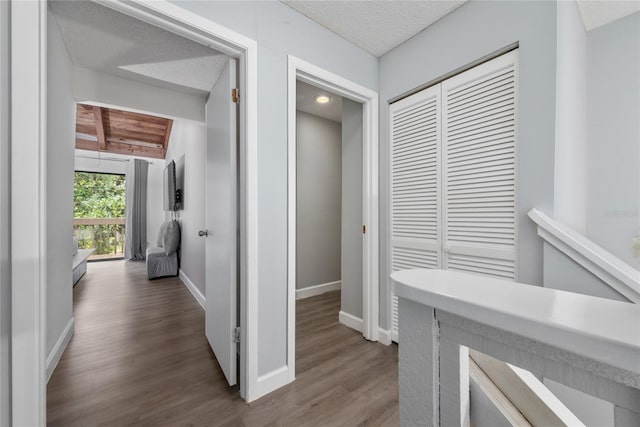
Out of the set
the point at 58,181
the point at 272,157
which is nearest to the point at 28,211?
the point at 272,157

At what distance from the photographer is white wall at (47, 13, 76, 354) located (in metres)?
1.71

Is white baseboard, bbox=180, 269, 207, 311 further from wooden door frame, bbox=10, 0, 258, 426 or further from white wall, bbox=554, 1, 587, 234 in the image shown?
white wall, bbox=554, 1, 587, 234

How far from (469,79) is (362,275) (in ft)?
5.50

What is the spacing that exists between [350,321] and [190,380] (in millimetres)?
1357

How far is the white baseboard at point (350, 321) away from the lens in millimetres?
2375

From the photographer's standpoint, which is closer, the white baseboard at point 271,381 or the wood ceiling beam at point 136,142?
the white baseboard at point 271,381

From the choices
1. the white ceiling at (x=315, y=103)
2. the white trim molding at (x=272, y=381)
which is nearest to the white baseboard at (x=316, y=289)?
the white trim molding at (x=272, y=381)

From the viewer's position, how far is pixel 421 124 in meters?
1.97

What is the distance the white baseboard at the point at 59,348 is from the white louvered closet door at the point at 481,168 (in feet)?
8.83

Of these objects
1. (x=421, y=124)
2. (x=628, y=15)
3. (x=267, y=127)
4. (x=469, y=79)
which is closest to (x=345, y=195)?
(x=421, y=124)

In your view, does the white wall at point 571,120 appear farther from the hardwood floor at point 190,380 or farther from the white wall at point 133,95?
the white wall at point 133,95

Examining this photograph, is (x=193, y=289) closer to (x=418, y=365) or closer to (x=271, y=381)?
(x=271, y=381)

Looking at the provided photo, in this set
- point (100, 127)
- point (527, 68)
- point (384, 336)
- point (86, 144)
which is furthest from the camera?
point (86, 144)

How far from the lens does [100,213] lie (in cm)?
650
